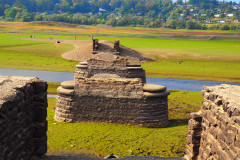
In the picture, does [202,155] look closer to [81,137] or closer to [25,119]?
[25,119]

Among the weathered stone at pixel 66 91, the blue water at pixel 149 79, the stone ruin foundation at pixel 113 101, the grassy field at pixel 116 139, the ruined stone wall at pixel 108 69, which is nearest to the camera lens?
the grassy field at pixel 116 139

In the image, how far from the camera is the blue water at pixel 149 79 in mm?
33494

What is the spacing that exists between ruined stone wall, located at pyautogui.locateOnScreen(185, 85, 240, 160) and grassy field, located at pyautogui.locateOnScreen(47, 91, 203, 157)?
314 cm

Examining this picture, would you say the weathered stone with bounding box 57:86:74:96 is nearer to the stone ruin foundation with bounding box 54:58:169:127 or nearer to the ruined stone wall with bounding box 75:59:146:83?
the stone ruin foundation with bounding box 54:58:169:127

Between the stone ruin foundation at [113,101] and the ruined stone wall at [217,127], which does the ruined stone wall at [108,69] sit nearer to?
the stone ruin foundation at [113,101]

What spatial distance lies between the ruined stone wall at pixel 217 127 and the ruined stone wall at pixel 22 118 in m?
5.43

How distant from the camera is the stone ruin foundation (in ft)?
63.5

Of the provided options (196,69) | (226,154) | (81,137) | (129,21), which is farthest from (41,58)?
(129,21)

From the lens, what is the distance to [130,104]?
1939cm

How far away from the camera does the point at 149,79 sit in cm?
3653

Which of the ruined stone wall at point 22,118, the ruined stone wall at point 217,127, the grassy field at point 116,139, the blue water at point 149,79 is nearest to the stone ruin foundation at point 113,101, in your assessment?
the grassy field at point 116,139

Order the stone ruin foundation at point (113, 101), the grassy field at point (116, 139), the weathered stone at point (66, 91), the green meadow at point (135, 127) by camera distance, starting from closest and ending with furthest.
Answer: the grassy field at point (116, 139) < the green meadow at point (135, 127) < the stone ruin foundation at point (113, 101) < the weathered stone at point (66, 91)

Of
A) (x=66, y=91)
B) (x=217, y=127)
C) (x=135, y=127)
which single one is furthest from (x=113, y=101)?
(x=217, y=127)

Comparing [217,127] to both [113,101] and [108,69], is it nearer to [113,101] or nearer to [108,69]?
[113,101]
